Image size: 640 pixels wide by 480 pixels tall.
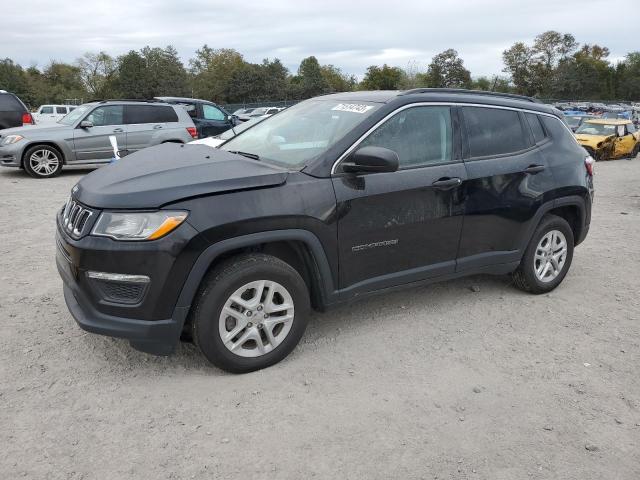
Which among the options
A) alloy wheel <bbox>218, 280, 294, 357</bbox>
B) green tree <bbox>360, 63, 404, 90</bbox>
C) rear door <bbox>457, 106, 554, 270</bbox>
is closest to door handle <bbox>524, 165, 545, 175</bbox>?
rear door <bbox>457, 106, 554, 270</bbox>

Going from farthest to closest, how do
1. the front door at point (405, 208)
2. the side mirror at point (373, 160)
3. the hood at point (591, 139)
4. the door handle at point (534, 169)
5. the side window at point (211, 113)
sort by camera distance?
the hood at point (591, 139)
the side window at point (211, 113)
the door handle at point (534, 169)
the front door at point (405, 208)
the side mirror at point (373, 160)

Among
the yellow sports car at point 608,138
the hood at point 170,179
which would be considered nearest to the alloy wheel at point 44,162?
the hood at point 170,179

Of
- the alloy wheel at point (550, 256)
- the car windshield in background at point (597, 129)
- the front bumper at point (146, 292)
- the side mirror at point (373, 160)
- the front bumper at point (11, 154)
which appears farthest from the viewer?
the car windshield in background at point (597, 129)

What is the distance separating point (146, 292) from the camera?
3035mm

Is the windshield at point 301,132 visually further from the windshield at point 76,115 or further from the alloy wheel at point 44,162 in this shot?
the windshield at point 76,115

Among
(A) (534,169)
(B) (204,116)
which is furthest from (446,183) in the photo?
(B) (204,116)

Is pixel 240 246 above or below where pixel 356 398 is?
above

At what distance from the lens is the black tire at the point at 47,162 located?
10938 millimetres

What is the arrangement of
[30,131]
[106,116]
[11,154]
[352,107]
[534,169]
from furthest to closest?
1. [106,116]
2. [30,131]
3. [11,154]
4. [534,169]
5. [352,107]

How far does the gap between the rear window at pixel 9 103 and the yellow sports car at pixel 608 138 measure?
57.1ft

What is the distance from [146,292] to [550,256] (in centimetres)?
358

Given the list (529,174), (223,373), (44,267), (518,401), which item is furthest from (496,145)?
(44,267)

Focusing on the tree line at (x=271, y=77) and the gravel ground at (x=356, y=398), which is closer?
the gravel ground at (x=356, y=398)

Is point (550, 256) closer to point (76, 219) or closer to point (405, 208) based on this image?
point (405, 208)
